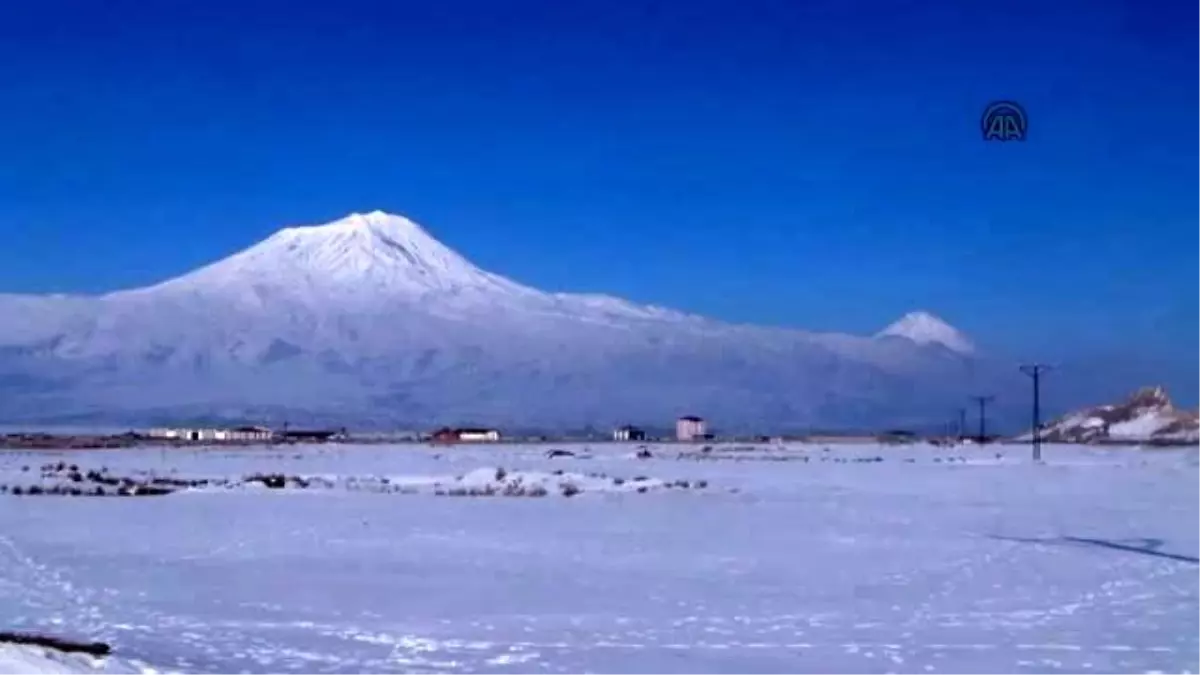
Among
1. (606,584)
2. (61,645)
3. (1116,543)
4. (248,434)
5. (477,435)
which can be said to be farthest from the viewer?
(248,434)

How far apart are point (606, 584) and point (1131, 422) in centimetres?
16516

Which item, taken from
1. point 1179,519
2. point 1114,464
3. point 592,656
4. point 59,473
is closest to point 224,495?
point 59,473

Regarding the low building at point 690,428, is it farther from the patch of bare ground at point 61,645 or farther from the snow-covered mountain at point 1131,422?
the patch of bare ground at point 61,645

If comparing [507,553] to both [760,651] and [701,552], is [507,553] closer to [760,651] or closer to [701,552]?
[701,552]

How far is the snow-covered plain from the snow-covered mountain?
131 metres

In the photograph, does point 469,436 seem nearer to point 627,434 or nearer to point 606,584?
point 627,434

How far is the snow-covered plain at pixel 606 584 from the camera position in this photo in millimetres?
13266

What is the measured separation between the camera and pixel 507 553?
23359 mm

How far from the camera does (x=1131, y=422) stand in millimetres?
172250

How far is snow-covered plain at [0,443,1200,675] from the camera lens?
43.5ft

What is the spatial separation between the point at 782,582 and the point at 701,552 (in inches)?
173

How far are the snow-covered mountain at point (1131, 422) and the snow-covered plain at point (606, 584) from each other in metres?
131

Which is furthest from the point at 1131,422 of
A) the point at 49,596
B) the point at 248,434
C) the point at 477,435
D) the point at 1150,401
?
the point at 49,596

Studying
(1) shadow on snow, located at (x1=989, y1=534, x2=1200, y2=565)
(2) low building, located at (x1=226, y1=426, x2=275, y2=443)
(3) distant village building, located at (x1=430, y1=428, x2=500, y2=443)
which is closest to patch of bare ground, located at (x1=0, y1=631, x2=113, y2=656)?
(1) shadow on snow, located at (x1=989, y1=534, x2=1200, y2=565)
